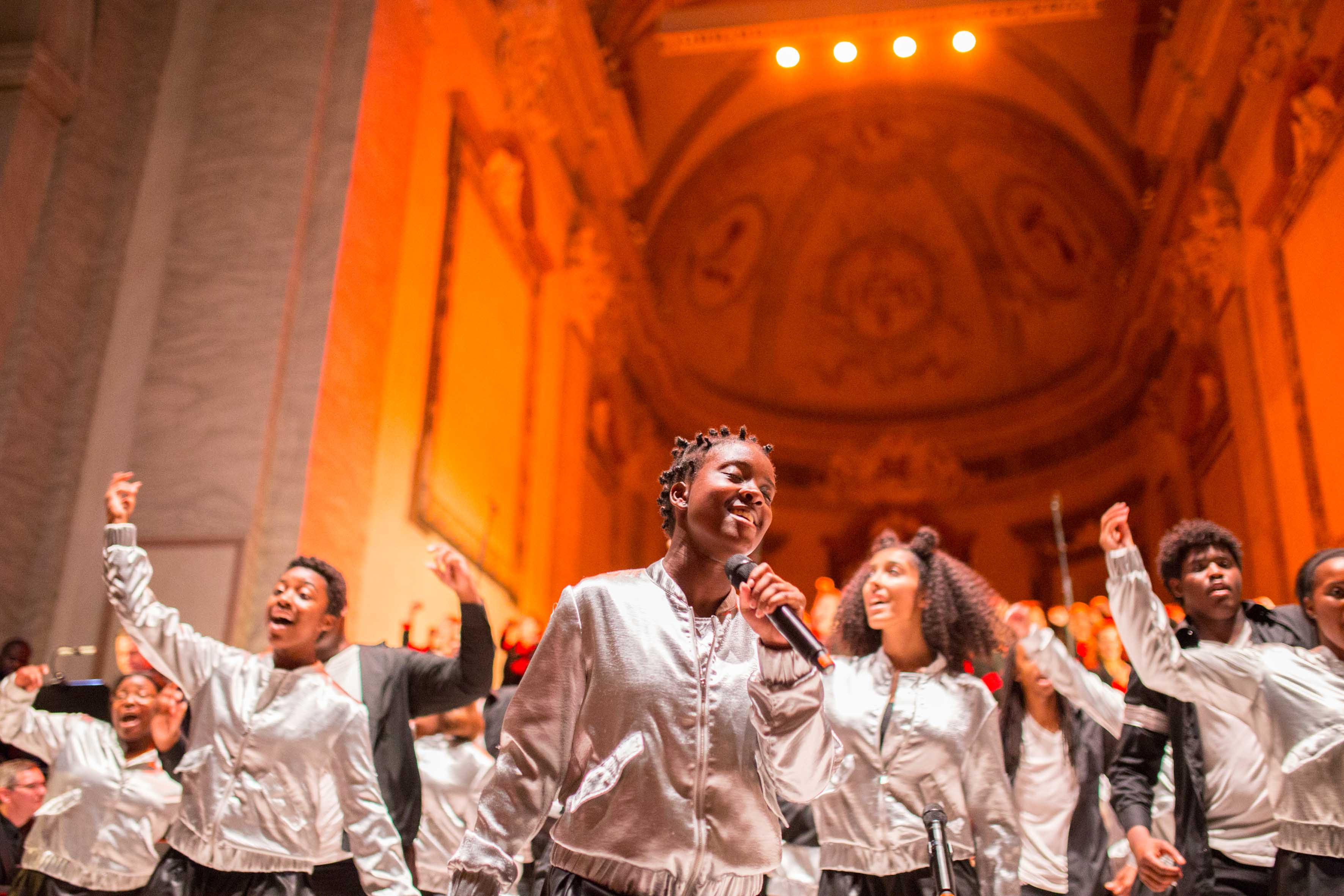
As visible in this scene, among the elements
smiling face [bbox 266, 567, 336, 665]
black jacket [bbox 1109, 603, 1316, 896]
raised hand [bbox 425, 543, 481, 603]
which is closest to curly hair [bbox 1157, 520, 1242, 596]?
black jacket [bbox 1109, 603, 1316, 896]

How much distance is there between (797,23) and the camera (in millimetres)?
11508

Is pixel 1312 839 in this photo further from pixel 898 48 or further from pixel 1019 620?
pixel 898 48

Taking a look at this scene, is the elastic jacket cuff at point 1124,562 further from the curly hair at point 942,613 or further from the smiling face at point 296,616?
the smiling face at point 296,616

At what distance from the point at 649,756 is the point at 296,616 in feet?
6.45

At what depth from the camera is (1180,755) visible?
352 cm

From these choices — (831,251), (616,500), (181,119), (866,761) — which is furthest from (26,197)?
(831,251)

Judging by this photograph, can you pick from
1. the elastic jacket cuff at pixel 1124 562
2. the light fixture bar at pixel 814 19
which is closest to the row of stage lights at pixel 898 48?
the light fixture bar at pixel 814 19

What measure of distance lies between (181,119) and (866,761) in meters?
6.55

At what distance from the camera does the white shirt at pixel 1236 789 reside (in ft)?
10.9

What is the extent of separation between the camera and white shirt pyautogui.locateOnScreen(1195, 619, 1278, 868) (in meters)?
3.33

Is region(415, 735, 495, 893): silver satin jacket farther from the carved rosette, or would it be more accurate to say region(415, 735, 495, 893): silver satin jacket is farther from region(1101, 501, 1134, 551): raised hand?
the carved rosette

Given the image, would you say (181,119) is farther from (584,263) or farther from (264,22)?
(584,263)

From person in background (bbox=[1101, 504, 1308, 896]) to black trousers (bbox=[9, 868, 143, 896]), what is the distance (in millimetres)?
3602

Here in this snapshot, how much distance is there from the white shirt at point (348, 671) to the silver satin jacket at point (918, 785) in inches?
66.3
